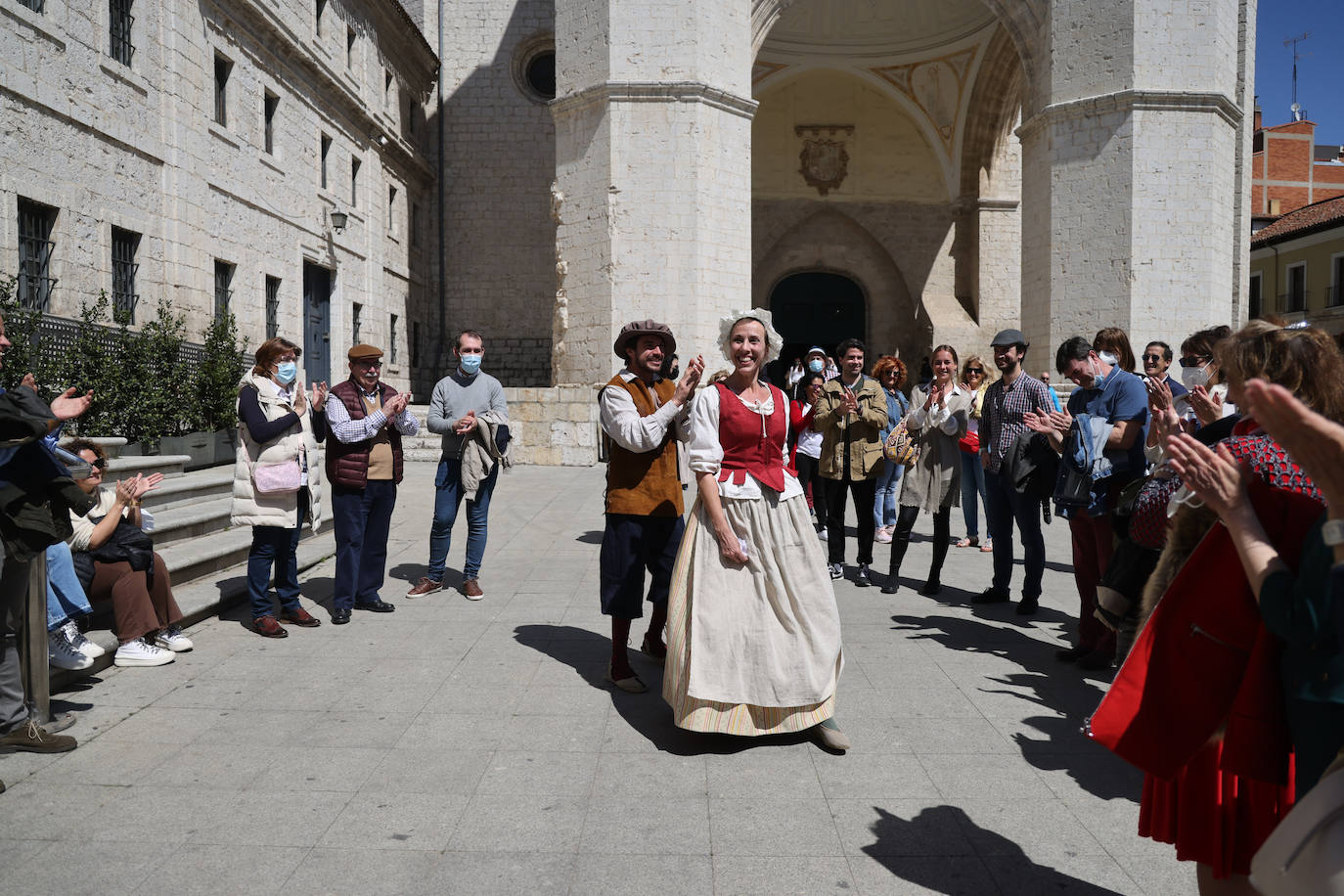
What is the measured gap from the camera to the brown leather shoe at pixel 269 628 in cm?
570

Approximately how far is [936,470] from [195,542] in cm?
583

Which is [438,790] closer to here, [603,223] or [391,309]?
[603,223]

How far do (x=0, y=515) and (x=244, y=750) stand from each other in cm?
128

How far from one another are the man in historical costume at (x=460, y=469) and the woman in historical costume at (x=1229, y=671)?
5.25m

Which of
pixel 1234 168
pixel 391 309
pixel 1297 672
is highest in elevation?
pixel 1234 168

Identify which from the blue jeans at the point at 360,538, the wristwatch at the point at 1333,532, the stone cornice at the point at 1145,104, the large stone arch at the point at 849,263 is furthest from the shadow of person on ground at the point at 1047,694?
the large stone arch at the point at 849,263

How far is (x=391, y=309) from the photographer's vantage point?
24.8 m

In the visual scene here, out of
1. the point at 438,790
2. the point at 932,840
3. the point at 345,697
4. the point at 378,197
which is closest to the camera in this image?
the point at 932,840


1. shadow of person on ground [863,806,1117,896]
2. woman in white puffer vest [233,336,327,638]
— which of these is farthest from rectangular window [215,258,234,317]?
shadow of person on ground [863,806,1117,896]

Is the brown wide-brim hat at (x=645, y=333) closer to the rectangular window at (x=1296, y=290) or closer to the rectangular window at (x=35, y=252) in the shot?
the rectangular window at (x=35, y=252)

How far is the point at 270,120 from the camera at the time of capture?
18.0 metres

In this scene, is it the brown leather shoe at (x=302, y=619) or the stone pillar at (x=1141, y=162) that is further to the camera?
the stone pillar at (x=1141, y=162)

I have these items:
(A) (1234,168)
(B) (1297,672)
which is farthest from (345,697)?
(A) (1234,168)

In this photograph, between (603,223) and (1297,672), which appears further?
(603,223)
